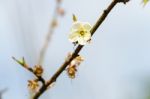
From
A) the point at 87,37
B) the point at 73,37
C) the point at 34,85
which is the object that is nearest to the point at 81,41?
the point at 87,37

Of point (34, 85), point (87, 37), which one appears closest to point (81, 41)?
point (87, 37)

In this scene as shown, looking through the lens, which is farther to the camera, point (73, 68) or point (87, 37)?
point (73, 68)

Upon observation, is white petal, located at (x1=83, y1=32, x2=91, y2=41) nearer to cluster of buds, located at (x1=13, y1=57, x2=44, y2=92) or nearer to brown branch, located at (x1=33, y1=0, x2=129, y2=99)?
brown branch, located at (x1=33, y1=0, x2=129, y2=99)

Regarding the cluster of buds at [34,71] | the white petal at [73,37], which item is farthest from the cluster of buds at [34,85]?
the white petal at [73,37]

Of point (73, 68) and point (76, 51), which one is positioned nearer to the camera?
point (76, 51)

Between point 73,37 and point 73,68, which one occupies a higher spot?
point 73,37

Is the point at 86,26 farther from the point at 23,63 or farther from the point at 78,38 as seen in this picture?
the point at 23,63

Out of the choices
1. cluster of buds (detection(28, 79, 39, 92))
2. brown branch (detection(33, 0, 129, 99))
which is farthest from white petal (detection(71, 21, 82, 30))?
cluster of buds (detection(28, 79, 39, 92))

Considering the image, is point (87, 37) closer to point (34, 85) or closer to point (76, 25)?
point (76, 25)

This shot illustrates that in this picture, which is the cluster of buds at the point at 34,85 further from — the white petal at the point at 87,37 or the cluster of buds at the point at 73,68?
the white petal at the point at 87,37

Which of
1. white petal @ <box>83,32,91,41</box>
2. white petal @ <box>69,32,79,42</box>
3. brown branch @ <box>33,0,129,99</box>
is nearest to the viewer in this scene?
brown branch @ <box>33,0,129,99</box>

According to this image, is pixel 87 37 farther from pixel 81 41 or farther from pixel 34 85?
pixel 34 85

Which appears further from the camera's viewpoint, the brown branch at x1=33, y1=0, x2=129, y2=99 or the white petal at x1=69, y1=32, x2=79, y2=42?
the white petal at x1=69, y1=32, x2=79, y2=42
